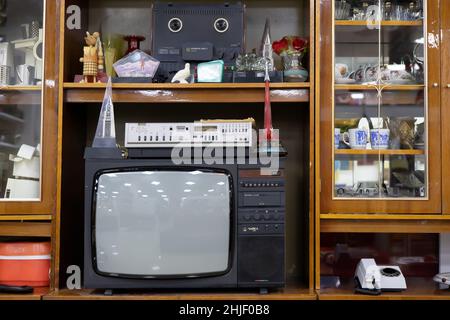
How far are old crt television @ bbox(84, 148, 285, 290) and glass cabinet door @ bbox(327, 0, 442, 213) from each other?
1.03 feet

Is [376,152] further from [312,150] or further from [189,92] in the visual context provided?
[189,92]

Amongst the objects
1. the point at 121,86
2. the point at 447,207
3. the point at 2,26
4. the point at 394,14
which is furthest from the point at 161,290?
the point at 394,14

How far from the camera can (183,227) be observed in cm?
191

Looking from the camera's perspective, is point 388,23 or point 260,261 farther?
point 388,23

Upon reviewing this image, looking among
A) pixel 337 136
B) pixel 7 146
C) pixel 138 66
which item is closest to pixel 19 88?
pixel 7 146

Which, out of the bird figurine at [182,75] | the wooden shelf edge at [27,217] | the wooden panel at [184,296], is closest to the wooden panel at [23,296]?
the wooden panel at [184,296]

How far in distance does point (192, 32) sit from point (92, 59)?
401mm

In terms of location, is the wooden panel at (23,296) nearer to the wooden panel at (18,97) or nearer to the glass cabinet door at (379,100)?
the wooden panel at (18,97)

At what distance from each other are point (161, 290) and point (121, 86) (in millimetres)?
762

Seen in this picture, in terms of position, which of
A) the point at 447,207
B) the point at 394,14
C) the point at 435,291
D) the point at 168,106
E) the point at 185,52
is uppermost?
the point at 394,14

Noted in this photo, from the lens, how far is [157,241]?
6.27 ft

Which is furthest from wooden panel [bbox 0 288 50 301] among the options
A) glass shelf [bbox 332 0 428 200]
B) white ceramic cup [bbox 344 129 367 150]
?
white ceramic cup [bbox 344 129 367 150]

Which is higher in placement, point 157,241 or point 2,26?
point 2,26

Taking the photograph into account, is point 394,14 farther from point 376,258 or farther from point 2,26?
point 2,26
